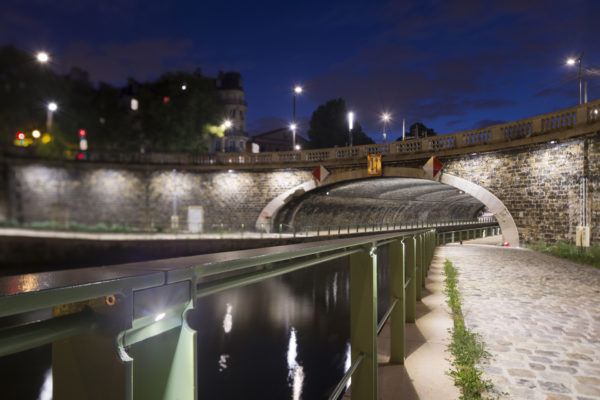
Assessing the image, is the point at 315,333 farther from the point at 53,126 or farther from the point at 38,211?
the point at 53,126

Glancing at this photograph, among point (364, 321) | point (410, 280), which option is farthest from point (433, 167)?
point (364, 321)

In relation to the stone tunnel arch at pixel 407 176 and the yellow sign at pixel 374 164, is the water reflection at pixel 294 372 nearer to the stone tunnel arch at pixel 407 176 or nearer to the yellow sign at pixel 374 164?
the stone tunnel arch at pixel 407 176

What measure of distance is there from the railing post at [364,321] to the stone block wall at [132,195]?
1062 inches

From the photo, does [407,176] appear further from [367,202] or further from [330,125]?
[330,125]

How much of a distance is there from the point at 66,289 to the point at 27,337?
0.12 metres

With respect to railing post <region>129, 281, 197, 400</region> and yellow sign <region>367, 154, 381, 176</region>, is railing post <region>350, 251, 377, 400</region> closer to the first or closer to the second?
railing post <region>129, 281, 197, 400</region>

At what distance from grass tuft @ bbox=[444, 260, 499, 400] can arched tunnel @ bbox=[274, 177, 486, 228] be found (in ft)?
72.3

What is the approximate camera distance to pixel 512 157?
19.7 m

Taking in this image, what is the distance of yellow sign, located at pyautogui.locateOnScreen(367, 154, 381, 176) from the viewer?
25.5 meters

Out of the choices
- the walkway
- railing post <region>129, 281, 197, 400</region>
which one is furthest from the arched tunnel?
railing post <region>129, 281, 197, 400</region>

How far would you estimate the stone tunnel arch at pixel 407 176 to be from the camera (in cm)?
2008

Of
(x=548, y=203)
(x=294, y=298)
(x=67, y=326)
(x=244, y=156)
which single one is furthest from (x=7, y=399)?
(x=244, y=156)

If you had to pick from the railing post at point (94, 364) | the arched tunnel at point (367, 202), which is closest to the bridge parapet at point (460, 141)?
the arched tunnel at point (367, 202)

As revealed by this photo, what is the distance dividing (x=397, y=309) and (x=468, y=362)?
98 centimetres
